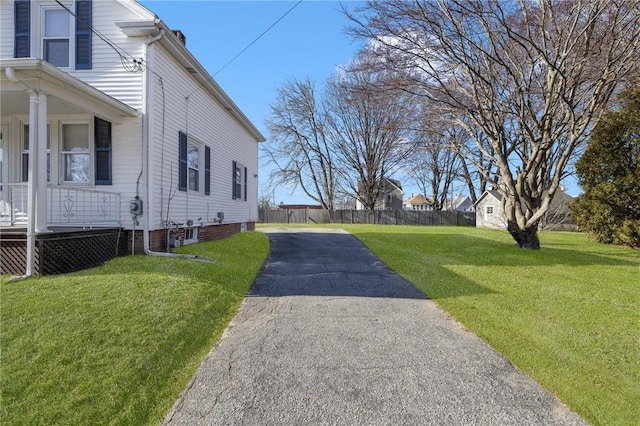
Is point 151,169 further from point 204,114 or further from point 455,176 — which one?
point 455,176

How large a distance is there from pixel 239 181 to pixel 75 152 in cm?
757

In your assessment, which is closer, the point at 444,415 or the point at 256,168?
the point at 444,415

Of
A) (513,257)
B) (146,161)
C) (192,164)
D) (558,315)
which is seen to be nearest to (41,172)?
(146,161)

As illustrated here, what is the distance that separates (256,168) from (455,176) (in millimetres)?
27350

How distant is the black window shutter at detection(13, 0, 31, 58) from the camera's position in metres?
7.63

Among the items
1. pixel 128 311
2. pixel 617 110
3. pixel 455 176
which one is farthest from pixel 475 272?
pixel 455 176

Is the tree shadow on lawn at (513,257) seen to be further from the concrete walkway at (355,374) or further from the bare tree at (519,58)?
the concrete walkway at (355,374)

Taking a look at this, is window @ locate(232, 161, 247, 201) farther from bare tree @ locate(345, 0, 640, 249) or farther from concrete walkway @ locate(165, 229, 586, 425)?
concrete walkway @ locate(165, 229, 586, 425)

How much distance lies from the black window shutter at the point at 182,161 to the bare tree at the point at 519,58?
5449 mm

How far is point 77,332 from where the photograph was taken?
3520mm

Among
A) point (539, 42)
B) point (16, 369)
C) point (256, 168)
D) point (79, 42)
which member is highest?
point (539, 42)

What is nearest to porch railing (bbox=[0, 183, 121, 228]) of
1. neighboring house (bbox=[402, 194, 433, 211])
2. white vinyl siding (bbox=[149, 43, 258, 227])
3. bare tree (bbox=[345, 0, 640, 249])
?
white vinyl siding (bbox=[149, 43, 258, 227])

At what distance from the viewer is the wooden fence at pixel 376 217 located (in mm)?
35156

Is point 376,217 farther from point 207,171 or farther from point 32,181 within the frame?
point 32,181
